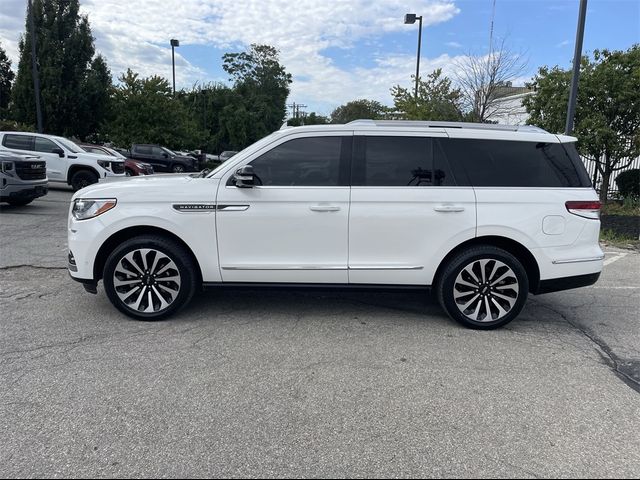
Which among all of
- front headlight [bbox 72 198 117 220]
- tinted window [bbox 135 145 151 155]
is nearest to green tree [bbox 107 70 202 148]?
tinted window [bbox 135 145 151 155]

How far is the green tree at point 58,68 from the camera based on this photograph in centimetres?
2666

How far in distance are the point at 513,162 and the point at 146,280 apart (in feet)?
12.3

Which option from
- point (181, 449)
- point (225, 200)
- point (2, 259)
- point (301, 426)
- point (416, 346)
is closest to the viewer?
point (181, 449)

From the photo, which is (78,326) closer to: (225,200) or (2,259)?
(225,200)

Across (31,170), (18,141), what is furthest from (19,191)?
(18,141)

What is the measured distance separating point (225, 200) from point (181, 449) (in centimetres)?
239

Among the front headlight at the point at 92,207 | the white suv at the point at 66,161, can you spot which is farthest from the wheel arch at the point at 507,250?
the white suv at the point at 66,161

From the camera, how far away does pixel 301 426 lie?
301 cm

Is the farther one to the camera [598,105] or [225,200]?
[598,105]

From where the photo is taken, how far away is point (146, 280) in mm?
4684

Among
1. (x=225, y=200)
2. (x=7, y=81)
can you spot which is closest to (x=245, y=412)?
(x=225, y=200)

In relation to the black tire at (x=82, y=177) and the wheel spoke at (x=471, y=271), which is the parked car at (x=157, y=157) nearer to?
the black tire at (x=82, y=177)

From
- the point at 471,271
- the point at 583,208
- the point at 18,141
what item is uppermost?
the point at 18,141

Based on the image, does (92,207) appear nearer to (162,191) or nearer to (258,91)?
(162,191)
